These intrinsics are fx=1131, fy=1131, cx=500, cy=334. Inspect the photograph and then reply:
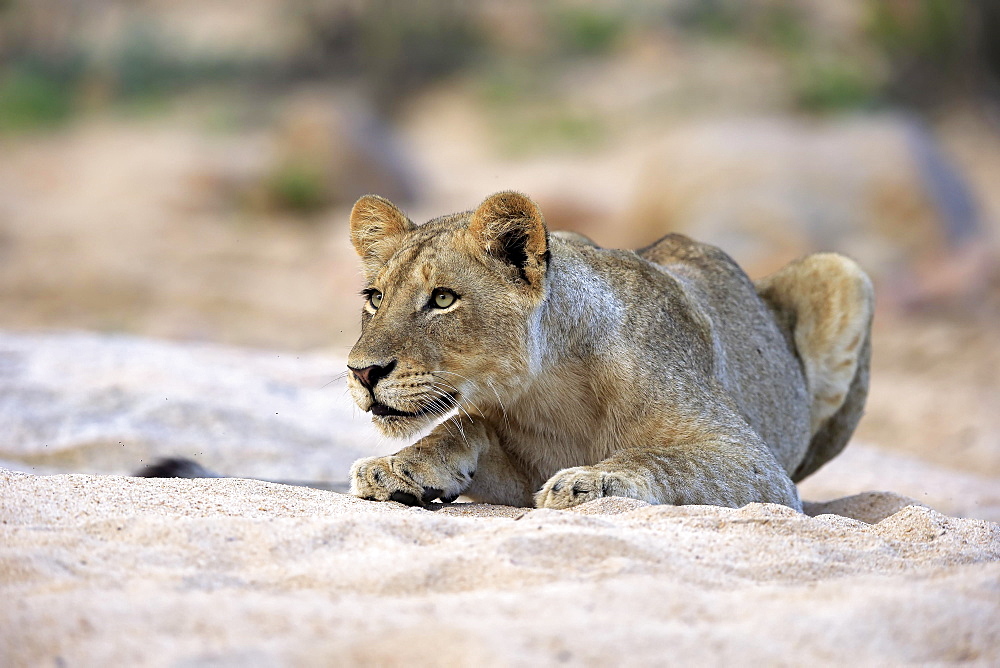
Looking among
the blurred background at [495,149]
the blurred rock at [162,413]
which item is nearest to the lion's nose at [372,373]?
the blurred rock at [162,413]

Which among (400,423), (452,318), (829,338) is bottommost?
(400,423)

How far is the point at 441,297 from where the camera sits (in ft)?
13.6

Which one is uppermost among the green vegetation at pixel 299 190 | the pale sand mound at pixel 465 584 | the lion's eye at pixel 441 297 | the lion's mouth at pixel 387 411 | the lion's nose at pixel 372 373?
the green vegetation at pixel 299 190

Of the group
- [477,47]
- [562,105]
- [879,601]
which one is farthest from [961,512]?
[477,47]

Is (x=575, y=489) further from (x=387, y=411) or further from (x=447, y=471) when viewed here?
(x=387, y=411)

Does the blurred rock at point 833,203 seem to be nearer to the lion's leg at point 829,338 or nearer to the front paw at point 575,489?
the lion's leg at point 829,338

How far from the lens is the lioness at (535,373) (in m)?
3.97

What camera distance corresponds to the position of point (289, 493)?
150 inches

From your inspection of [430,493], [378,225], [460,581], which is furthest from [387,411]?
[460,581]

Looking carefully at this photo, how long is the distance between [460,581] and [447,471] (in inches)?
54.5

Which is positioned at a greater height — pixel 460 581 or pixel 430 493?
pixel 430 493

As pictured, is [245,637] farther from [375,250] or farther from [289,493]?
[375,250]

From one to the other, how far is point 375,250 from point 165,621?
2500 millimetres

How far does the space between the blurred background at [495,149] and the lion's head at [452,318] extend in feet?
17.3
